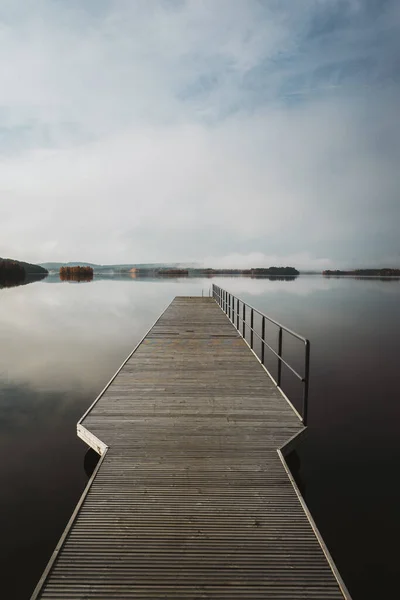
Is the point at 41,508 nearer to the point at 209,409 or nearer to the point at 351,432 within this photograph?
the point at 209,409

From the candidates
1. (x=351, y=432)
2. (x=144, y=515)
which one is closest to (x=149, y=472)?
(x=144, y=515)

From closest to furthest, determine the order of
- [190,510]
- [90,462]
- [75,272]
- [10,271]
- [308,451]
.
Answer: [190,510] < [90,462] < [308,451] < [10,271] < [75,272]

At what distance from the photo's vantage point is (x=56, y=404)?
720 centimetres

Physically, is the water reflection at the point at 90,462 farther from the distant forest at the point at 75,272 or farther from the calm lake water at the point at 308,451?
the distant forest at the point at 75,272

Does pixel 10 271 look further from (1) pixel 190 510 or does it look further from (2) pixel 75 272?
(1) pixel 190 510

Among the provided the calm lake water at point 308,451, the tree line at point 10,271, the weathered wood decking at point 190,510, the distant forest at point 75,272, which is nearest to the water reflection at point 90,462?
the calm lake water at point 308,451

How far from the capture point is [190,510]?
8.96ft

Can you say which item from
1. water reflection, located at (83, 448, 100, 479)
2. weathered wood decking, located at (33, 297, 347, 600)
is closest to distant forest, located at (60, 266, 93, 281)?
water reflection, located at (83, 448, 100, 479)

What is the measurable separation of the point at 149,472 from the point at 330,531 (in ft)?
6.98

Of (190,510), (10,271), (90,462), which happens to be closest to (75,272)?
(10,271)

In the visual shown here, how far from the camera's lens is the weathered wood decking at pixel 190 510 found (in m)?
2.13

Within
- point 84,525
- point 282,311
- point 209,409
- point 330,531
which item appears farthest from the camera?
point 282,311

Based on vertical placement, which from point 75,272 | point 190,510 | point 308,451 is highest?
point 75,272

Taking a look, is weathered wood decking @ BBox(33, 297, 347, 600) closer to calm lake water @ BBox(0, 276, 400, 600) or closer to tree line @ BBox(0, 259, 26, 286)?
calm lake water @ BBox(0, 276, 400, 600)
